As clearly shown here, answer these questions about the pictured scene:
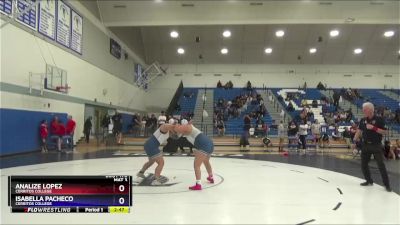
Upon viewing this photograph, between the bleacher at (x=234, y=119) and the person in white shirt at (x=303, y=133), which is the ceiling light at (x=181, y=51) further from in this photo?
the person in white shirt at (x=303, y=133)

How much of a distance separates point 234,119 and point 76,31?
12.8 m

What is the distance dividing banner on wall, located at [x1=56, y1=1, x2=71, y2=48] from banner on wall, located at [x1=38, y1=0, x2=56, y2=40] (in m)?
0.41

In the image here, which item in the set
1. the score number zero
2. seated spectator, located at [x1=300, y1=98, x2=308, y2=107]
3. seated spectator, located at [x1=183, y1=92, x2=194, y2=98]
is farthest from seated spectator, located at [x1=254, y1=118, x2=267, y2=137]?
the score number zero

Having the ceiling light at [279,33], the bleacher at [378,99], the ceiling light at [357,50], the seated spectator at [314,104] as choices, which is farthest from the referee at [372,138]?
the ceiling light at [357,50]

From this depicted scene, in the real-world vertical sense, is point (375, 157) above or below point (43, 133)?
below

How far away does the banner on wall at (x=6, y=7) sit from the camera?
494 inches

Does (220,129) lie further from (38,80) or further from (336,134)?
(38,80)

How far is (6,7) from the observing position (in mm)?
12852

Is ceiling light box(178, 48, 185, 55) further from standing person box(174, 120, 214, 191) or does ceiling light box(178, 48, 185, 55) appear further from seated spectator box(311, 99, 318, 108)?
standing person box(174, 120, 214, 191)

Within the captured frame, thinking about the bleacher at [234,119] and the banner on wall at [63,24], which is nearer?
the banner on wall at [63,24]

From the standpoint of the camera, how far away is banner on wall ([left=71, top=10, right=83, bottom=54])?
18.0 meters

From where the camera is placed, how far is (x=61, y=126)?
51.5ft
